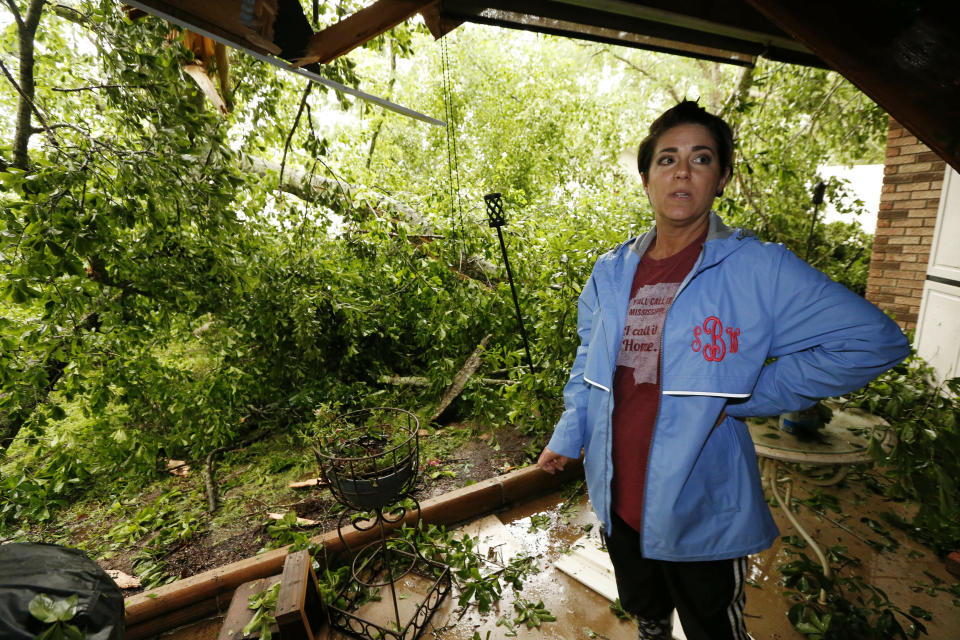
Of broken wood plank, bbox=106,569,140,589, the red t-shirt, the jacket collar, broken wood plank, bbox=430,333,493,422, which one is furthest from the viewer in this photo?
broken wood plank, bbox=430,333,493,422

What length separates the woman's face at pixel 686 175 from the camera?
1490 millimetres

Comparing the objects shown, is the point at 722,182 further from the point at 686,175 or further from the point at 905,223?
the point at 905,223

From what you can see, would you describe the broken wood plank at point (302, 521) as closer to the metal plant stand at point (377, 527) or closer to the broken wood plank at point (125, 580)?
the metal plant stand at point (377, 527)

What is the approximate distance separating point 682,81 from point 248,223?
1455cm

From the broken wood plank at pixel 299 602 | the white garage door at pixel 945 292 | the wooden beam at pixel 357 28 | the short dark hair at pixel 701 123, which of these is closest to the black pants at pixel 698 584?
the short dark hair at pixel 701 123

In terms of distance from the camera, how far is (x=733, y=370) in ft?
4.40

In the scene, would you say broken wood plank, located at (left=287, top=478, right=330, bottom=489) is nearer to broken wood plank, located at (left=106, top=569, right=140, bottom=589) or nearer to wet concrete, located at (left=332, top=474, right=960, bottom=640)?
broken wood plank, located at (left=106, top=569, right=140, bottom=589)

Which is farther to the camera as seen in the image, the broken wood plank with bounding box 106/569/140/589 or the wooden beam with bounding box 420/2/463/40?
the broken wood plank with bounding box 106/569/140/589

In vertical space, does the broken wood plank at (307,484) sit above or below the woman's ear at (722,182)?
below

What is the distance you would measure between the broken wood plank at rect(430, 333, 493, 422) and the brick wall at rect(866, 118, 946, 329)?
5059mm

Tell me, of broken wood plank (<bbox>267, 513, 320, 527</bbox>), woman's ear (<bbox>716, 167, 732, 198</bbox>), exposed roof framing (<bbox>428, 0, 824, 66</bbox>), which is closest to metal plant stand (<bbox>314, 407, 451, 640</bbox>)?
broken wood plank (<bbox>267, 513, 320, 527</bbox>)

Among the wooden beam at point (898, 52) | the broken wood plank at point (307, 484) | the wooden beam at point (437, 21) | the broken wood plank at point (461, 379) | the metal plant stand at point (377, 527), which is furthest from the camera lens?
the broken wood plank at point (461, 379)

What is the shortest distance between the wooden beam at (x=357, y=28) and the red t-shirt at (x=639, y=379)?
5.80ft

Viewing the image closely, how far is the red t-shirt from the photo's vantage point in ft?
4.94
